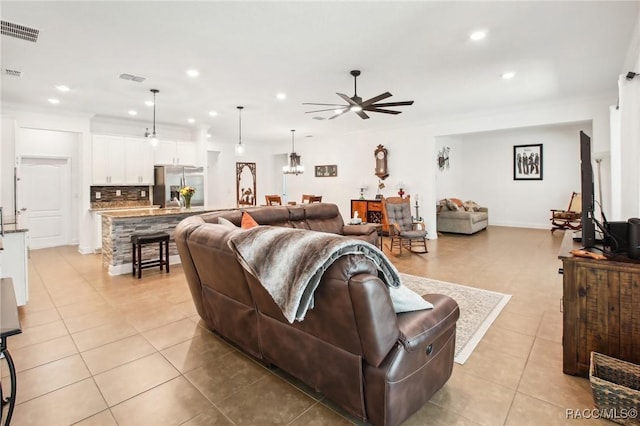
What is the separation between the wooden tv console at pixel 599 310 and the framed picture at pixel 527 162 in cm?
790

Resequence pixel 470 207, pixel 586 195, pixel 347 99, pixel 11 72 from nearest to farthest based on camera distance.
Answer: pixel 586 195 → pixel 347 99 → pixel 11 72 → pixel 470 207

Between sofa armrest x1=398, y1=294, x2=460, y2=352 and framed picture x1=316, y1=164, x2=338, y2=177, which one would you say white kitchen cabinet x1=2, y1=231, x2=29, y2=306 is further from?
framed picture x1=316, y1=164, x2=338, y2=177

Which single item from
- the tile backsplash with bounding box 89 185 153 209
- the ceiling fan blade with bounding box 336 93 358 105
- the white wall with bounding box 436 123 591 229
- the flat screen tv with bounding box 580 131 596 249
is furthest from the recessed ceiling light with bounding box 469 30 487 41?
the tile backsplash with bounding box 89 185 153 209

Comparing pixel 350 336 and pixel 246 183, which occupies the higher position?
pixel 246 183

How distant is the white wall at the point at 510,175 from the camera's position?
8.25 m

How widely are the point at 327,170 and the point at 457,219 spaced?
3.92 meters

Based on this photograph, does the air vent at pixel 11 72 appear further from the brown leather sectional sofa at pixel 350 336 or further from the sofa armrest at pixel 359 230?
the sofa armrest at pixel 359 230

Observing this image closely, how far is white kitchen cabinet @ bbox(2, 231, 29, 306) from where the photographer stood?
3346 millimetres

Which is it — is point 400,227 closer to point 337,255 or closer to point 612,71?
point 612,71

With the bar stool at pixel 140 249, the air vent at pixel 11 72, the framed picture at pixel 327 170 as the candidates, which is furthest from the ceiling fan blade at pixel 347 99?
the framed picture at pixel 327 170

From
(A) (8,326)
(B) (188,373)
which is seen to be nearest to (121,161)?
(B) (188,373)

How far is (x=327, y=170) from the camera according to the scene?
32.0 ft

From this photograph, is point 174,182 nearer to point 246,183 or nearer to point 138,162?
point 138,162

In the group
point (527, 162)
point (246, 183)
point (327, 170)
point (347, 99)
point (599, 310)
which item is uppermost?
point (347, 99)
